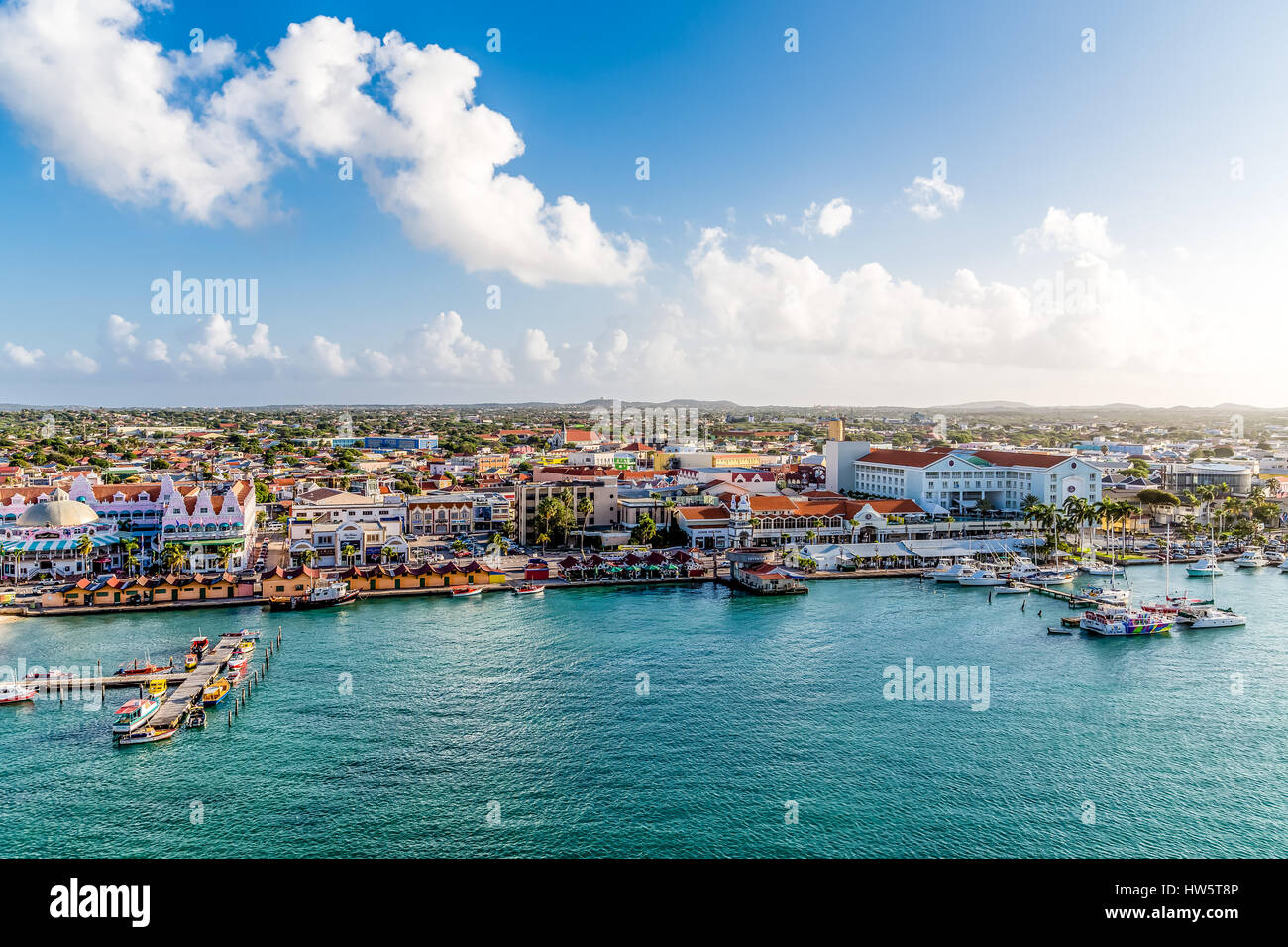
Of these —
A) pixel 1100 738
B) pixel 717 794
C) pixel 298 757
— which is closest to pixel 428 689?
pixel 298 757

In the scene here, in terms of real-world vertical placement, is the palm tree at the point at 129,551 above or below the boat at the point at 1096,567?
above

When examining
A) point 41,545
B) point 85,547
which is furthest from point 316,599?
point 41,545

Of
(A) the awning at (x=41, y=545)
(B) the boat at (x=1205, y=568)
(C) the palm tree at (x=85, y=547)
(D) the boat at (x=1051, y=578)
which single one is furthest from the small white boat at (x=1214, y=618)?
(A) the awning at (x=41, y=545)

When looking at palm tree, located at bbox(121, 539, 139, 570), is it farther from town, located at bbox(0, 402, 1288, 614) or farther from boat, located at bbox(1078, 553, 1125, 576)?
boat, located at bbox(1078, 553, 1125, 576)

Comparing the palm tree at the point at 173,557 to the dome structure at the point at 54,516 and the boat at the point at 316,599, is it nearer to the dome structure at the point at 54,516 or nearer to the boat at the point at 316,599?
the dome structure at the point at 54,516

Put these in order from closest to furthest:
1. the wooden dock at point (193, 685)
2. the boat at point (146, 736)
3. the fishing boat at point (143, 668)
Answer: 1. the boat at point (146, 736)
2. the wooden dock at point (193, 685)
3. the fishing boat at point (143, 668)
